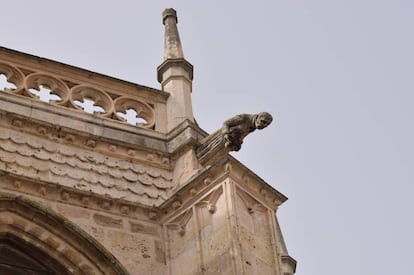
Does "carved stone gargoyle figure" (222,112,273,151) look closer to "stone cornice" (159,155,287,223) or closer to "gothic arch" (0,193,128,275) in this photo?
"stone cornice" (159,155,287,223)

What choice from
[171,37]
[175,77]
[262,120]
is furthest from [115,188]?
[171,37]

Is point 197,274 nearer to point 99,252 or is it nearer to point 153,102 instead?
point 99,252

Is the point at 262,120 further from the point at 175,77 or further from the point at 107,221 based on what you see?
the point at 175,77

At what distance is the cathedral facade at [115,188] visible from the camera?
25.6 feet

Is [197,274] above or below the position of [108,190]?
below

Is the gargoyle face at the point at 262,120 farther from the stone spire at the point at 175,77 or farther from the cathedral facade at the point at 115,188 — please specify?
the stone spire at the point at 175,77

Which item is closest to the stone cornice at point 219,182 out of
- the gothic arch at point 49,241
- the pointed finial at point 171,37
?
the gothic arch at point 49,241

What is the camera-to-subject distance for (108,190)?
27.6 ft

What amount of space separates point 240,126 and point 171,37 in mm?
2351

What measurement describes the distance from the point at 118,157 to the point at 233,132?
41.8 inches

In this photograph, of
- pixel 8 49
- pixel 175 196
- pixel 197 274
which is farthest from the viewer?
pixel 8 49

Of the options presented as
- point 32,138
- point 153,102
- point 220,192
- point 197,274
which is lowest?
point 197,274

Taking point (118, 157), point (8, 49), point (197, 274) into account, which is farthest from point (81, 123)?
point (197, 274)

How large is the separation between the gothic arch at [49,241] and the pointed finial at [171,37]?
8.86ft
